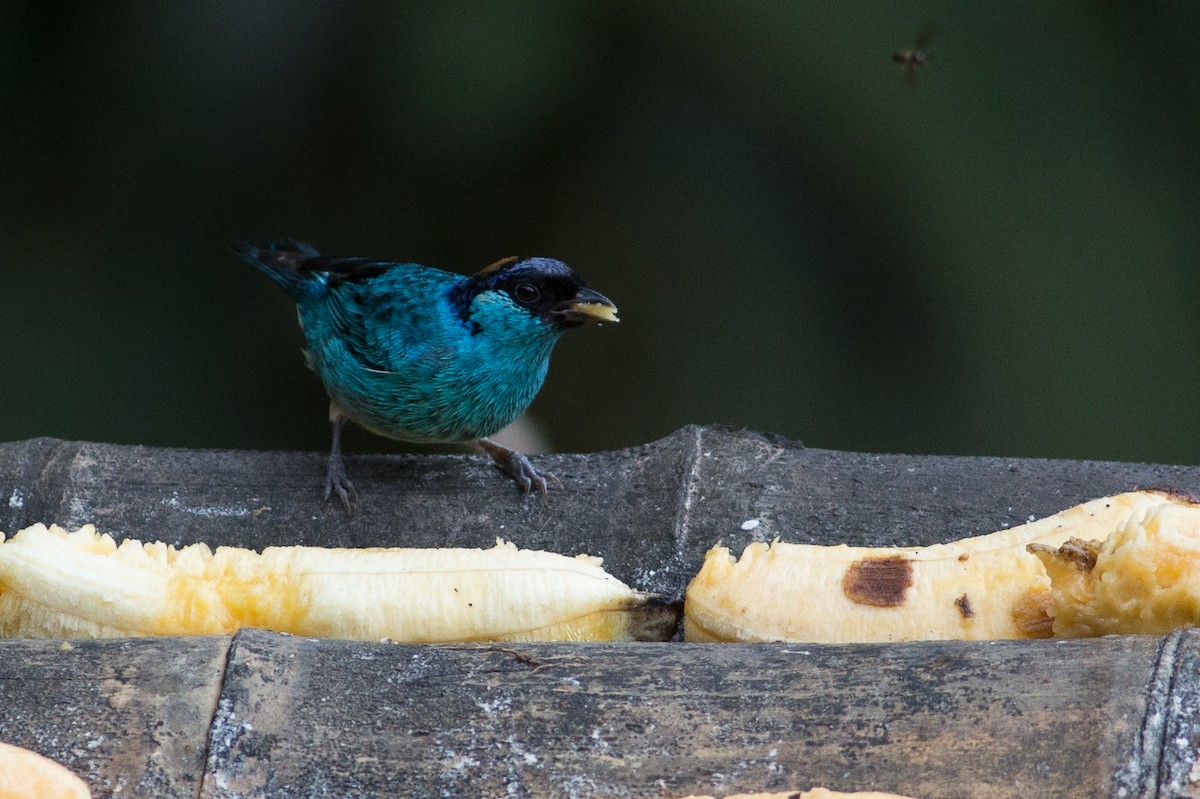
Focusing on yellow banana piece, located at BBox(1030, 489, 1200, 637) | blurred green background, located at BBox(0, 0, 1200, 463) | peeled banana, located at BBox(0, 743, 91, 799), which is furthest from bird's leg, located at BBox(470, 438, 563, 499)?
blurred green background, located at BBox(0, 0, 1200, 463)

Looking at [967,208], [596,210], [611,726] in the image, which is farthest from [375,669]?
[596,210]

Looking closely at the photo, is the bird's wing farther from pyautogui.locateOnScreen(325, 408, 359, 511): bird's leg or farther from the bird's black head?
pyautogui.locateOnScreen(325, 408, 359, 511): bird's leg

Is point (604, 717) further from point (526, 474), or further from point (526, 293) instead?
point (526, 293)

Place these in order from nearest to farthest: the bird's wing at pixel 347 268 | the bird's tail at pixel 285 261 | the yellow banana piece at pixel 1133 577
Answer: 1. the yellow banana piece at pixel 1133 577
2. the bird's wing at pixel 347 268
3. the bird's tail at pixel 285 261

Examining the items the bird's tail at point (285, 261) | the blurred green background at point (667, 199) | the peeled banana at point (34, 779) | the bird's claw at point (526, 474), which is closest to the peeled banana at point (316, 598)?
the peeled banana at point (34, 779)

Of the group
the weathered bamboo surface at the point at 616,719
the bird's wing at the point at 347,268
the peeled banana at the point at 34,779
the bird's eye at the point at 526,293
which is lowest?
the peeled banana at the point at 34,779

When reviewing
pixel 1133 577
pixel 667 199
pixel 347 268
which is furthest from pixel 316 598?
pixel 667 199

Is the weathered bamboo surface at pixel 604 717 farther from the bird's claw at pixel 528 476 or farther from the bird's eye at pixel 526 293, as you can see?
the bird's eye at pixel 526 293
